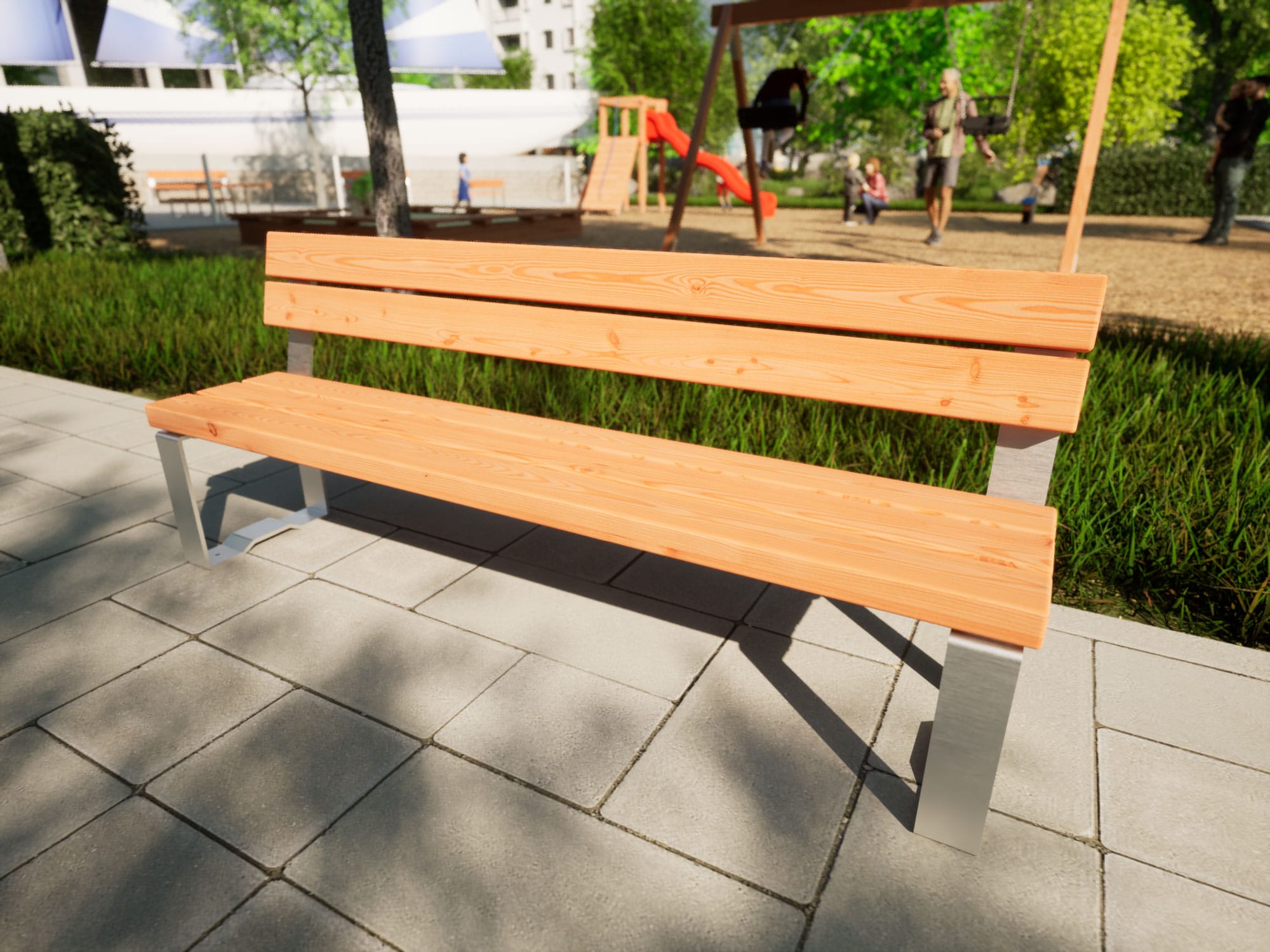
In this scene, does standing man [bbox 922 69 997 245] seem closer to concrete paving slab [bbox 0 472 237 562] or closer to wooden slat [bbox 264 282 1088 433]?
wooden slat [bbox 264 282 1088 433]

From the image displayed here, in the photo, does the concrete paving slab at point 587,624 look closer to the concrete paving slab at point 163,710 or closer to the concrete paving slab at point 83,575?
the concrete paving slab at point 163,710

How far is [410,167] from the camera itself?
1115 inches

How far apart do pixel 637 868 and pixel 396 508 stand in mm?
2106

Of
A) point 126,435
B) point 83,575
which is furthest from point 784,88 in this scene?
point 83,575

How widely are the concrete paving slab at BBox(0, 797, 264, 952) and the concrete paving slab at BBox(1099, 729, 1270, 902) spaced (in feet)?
5.89

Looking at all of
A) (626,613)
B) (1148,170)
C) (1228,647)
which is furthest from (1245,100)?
(626,613)

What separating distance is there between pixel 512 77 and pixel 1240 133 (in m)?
48.5

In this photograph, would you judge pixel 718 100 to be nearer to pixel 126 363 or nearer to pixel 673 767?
pixel 126 363

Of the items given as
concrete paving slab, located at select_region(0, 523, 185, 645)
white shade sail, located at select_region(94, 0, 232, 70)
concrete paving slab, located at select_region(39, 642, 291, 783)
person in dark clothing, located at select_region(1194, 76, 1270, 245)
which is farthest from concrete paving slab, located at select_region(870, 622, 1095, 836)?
white shade sail, located at select_region(94, 0, 232, 70)

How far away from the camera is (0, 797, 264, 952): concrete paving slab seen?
1.50m

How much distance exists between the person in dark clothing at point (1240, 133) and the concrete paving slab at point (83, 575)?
40.7ft

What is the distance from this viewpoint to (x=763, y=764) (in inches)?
75.4

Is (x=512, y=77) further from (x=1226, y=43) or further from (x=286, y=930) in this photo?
(x=286, y=930)

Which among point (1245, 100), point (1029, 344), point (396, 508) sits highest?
point (1245, 100)
